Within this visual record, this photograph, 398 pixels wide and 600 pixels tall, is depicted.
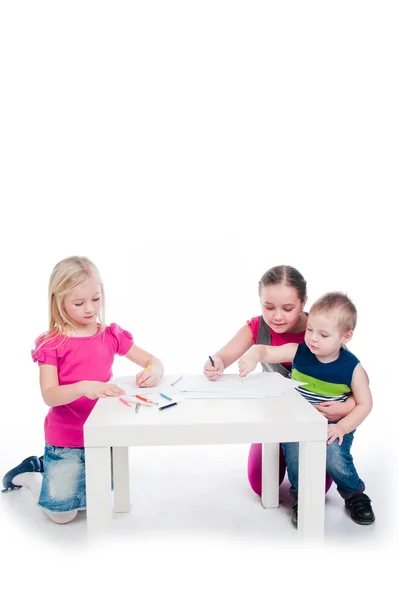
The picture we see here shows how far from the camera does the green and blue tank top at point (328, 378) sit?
2014 mm

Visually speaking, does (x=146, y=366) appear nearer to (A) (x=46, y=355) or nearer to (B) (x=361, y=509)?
(A) (x=46, y=355)

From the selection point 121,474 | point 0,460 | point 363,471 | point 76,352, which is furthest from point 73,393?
point 363,471

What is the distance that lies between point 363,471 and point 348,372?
1.87 ft

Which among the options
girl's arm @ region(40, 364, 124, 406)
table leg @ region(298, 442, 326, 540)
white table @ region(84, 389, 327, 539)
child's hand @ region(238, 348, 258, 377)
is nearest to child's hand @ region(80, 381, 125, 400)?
girl's arm @ region(40, 364, 124, 406)

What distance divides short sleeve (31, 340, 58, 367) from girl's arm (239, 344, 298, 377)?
550 mm

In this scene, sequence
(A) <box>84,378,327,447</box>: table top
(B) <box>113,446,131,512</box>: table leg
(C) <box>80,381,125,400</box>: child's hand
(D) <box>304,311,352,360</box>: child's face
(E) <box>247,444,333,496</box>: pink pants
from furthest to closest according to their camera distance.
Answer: (E) <box>247,444,333,496</box>: pink pants, (B) <box>113,446,131,512</box>: table leg, (D) <box>304,311,352,360</box>: child's face, (C) <box>80,381,125,400</box>: child's hand, (A) <box>84,378,327,447</box>: table top

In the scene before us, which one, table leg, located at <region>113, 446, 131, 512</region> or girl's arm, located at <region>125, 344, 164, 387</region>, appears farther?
table leg, located at <region>113, 446, 131, 512</region>

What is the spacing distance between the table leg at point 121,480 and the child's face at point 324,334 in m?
0.65

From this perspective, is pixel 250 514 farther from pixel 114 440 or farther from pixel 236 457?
pixel 114 440

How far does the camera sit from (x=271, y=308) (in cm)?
215

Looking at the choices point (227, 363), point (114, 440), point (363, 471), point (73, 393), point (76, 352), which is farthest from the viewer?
point (363, 471)

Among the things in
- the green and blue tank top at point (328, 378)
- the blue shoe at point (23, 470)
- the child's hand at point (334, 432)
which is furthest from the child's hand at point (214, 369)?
the blue shoe at point (23, 470)

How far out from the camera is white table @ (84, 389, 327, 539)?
5.20 ft

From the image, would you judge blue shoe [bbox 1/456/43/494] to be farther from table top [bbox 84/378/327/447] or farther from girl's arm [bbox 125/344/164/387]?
table top [bbox 84/378/327/447]
